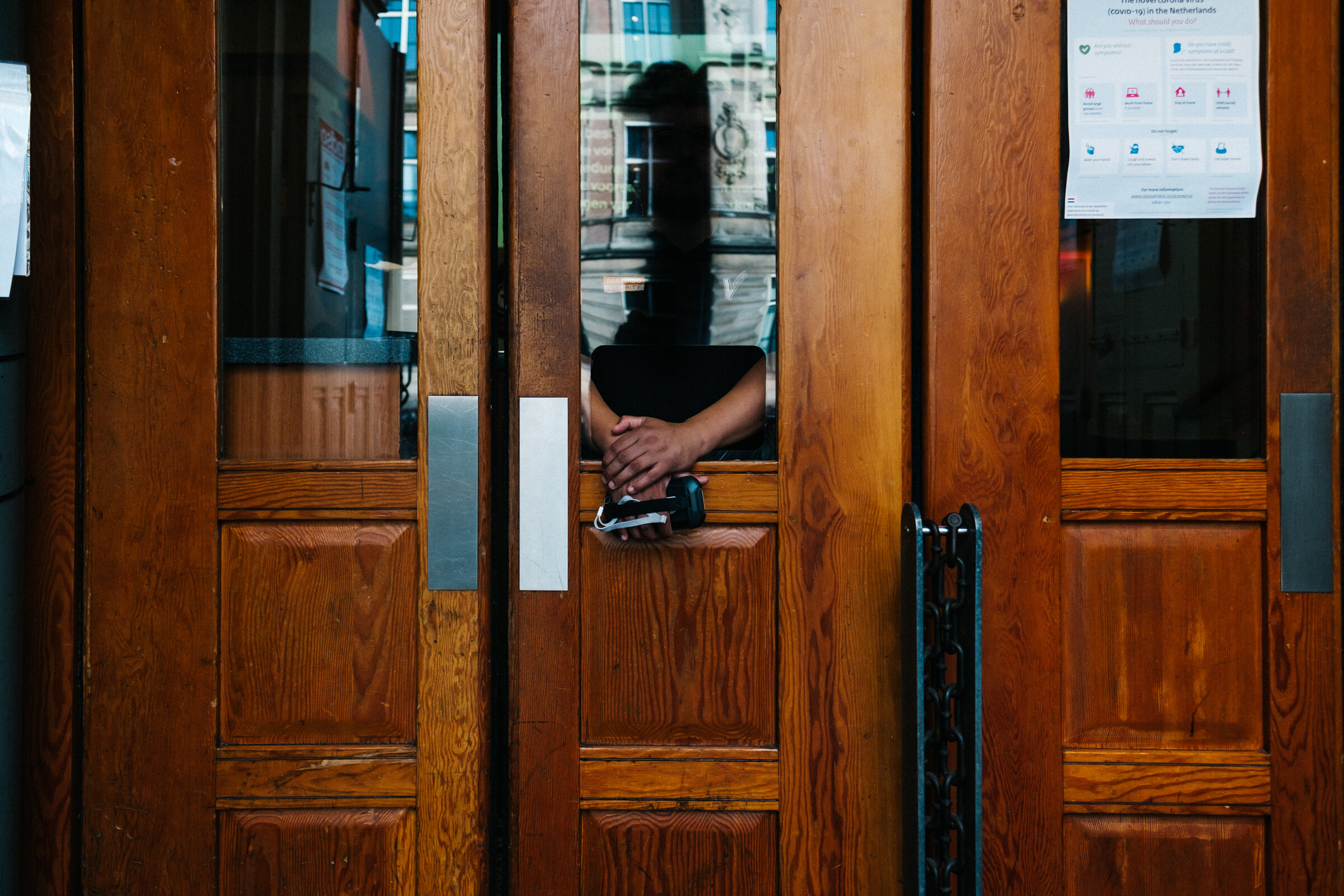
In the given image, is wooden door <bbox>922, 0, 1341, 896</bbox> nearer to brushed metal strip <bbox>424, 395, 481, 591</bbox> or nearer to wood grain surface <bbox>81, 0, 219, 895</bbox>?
brushed metal strip <bbox>424, 395, 481, 591</bbox>

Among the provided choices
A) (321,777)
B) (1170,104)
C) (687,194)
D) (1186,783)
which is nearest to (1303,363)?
(1170,104)

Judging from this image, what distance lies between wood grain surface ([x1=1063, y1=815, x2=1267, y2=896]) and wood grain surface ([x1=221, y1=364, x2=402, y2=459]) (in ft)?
5.29

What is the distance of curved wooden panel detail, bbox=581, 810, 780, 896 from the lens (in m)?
1.62

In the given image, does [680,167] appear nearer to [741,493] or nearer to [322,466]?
[741,493]

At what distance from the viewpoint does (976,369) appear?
5.32 feet

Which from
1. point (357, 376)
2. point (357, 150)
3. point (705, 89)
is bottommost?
point (357, 376)

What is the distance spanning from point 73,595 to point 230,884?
0.66 m

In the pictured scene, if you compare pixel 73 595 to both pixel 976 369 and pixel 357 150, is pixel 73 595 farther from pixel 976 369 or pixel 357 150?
pixel 976 369

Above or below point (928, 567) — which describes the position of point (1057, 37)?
above

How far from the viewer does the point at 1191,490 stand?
1605 millimetres

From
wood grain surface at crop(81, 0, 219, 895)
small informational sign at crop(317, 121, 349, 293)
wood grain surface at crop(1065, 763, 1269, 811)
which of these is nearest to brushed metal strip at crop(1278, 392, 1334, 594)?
wood grain surface at crop(1065, 763, 1269, 811)

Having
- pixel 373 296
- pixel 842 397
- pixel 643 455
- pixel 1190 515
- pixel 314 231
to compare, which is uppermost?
pixel 314 231

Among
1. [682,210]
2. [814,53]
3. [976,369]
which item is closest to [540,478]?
[682,210]

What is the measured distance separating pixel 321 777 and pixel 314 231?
111 cm
